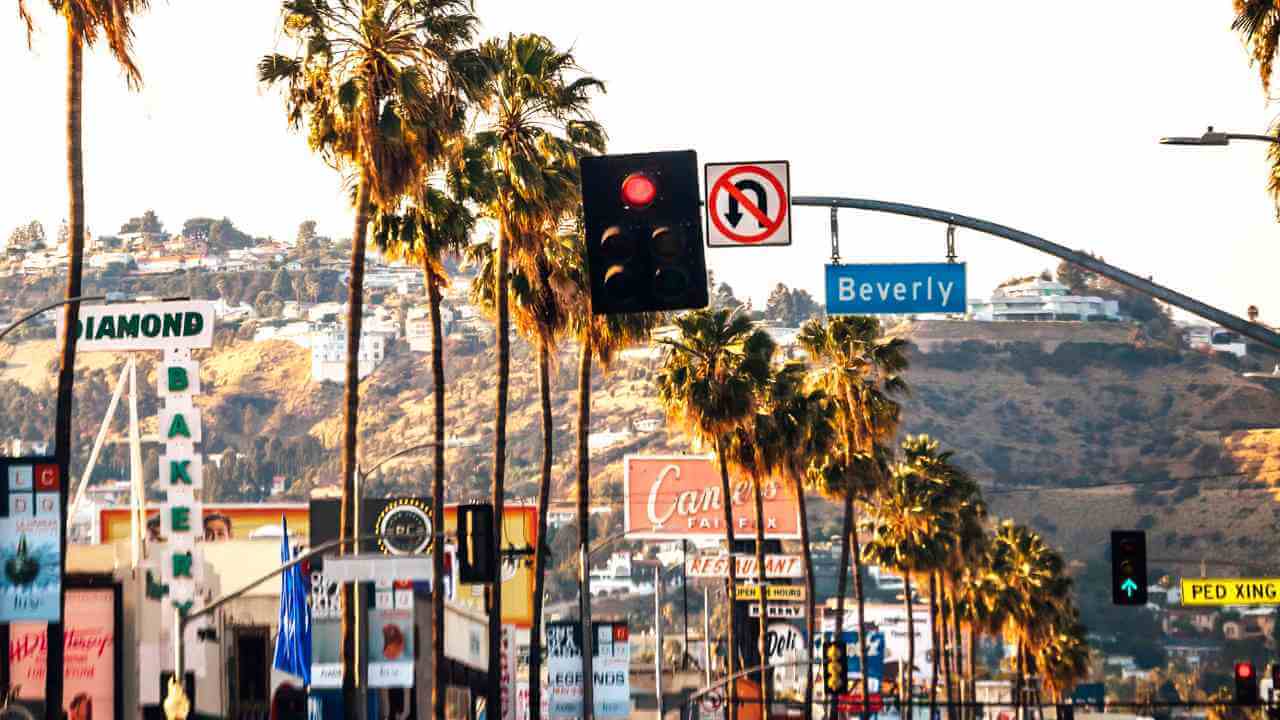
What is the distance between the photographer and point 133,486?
6475 cm

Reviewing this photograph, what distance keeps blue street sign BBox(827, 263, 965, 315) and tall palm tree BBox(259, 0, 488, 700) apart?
21844 mm

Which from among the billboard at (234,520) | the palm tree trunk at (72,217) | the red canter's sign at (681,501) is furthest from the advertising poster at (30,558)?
the red canter's sign at (681,501)

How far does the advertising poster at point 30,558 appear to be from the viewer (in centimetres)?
4272

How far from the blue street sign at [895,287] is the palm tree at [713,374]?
46.5 metres

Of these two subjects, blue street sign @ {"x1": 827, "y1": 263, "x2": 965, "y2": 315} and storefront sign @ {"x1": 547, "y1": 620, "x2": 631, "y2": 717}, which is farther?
storefront sign @ {"x1": 547, "y1": 620, "x2": 631, "y2": 717}

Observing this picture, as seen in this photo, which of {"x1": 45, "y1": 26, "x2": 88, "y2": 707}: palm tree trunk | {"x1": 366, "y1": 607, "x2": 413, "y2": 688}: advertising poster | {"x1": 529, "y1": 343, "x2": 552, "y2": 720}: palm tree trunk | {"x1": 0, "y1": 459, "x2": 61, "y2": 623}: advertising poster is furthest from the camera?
{"x1": 366, "y1": 607, "x2": 413, "y2": 688}: advertising poster

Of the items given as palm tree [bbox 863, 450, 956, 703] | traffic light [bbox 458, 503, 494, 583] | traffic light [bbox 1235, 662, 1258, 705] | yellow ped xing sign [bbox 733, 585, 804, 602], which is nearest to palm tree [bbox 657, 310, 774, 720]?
yellow ped xing sign [bbox 733, 585, 804, 602]

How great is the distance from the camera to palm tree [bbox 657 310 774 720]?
74.7 metres

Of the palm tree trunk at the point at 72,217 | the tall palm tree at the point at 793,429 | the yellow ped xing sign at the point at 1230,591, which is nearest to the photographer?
the palm tree trunk at the point at 72,217

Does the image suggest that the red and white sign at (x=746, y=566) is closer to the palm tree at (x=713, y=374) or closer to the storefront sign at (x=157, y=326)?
the palm tree at (x=713, y=374)

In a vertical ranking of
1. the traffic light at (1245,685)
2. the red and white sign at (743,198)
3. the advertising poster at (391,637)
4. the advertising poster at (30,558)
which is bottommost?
the traffic light at (1245,685)

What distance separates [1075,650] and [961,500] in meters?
43.9

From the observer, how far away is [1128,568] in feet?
148

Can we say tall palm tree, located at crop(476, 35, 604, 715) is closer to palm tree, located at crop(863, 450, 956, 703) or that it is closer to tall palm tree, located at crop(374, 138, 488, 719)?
tall palm tree, located at crop(374, 138, 488, 719)
